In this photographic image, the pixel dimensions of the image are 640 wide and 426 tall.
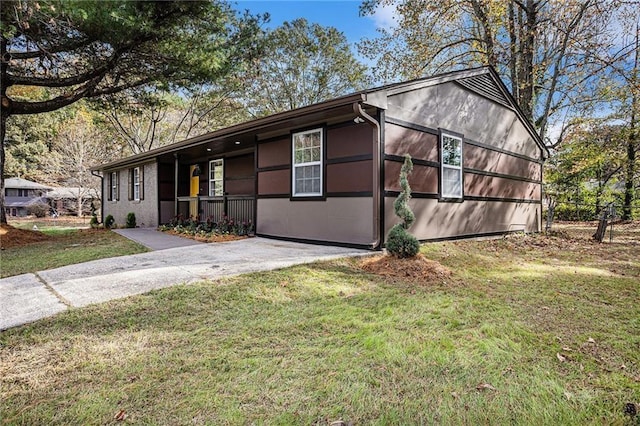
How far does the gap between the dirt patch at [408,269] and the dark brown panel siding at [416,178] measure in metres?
1.69

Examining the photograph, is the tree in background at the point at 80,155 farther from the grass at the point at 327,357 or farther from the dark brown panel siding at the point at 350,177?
the grass at the point at 327,357

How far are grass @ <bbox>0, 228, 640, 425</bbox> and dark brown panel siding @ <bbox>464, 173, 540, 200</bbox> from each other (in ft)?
16.3

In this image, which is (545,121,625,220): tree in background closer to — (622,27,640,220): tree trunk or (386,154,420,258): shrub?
(622,27,640,220): tree trunk

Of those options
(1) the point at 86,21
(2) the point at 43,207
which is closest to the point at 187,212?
(1) the point at 86,21

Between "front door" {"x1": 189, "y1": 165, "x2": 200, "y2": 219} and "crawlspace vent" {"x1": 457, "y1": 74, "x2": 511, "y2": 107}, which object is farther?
"front door" {"x1": 189, "y1": 165, "x2": 200, "y2": 219}

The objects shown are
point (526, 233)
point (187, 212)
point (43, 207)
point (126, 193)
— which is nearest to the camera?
point (526, 233)

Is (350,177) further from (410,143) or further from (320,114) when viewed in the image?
(410,143)

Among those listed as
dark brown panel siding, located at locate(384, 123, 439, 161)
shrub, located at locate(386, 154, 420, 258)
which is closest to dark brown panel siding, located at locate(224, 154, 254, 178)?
dark brown panel siding, located at locate(384, 123, 439, 161)

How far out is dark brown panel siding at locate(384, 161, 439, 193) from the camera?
6480 millimetres

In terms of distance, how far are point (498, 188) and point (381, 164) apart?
537 centimetres

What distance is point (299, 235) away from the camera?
773cm

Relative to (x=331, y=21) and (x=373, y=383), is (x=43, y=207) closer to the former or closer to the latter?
(x=331, y=21)

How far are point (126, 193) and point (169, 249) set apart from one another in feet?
33.4

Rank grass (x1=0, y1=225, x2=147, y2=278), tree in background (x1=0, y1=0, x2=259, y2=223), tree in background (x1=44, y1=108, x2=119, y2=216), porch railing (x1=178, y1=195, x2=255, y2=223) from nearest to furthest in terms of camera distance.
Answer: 1. grass (x1=0, y1=225, x2=147, y2=278)
2. tree in background (x1=0, y1=0, x2=259, y2=223)
3. porch railing (x1=178, y1=195, x2=255, y2=223)
4. tree in background (x1=44, y1=108, x2=119, y2=216)
